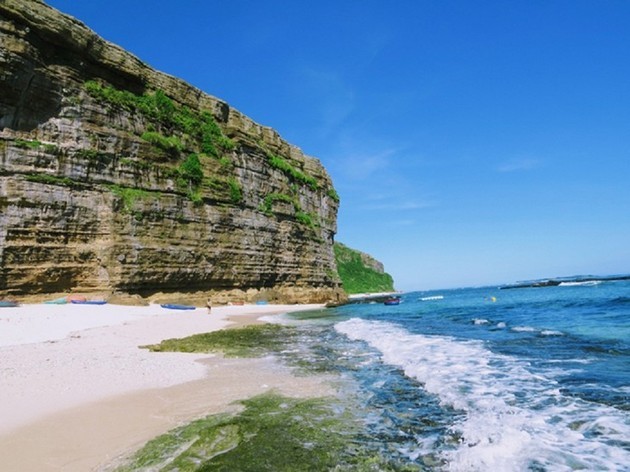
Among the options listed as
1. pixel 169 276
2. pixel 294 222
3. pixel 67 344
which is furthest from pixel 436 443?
pixel 294 222

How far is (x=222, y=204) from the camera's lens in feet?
140

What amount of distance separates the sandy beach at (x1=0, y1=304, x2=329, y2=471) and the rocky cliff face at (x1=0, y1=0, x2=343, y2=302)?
1509cm

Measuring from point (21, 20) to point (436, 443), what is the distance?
→ 38505 millimetres

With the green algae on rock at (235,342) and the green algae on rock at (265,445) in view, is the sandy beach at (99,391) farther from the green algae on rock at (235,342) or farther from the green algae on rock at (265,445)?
the green algae on rock at (235,342)

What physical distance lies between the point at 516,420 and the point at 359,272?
5285 inches

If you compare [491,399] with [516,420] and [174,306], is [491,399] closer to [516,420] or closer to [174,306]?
[516,420]

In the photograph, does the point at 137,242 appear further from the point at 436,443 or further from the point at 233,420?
the point at 436,443

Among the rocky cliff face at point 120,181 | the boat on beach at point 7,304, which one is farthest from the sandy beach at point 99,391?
the rocky cliff face at point 120,181

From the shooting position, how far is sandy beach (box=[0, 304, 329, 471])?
5.71 m

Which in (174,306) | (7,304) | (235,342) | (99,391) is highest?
(7,304)

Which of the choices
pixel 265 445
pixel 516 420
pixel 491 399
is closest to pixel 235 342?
pixel 491 399

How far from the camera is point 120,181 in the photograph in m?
34.5

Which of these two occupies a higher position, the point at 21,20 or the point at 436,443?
the point at 21,20

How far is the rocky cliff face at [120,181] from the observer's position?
28969 mm
